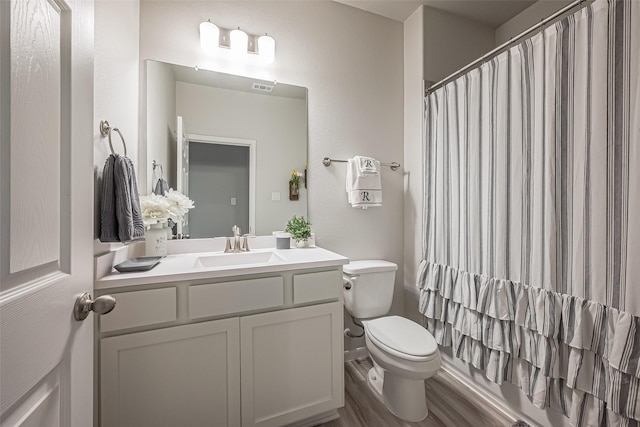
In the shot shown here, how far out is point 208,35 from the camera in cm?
164

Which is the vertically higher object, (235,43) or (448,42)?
(448,42)

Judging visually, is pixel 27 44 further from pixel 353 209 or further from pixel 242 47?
pixel 353 209

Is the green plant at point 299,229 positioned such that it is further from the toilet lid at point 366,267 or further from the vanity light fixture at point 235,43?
the vanity light fixture at point 235,43

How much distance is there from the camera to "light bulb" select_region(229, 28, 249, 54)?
169cm

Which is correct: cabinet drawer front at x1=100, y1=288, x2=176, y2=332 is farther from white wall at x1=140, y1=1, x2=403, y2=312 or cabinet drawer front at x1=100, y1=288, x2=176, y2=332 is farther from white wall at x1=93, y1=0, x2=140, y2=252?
white wall at x1=140, y1=1, x2=403, y2=312

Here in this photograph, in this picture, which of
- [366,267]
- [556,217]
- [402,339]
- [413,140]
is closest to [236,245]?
[366,267]

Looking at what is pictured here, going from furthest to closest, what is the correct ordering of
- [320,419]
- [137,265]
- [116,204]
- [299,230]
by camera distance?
[299,230]
[320,419]
[137,265]
[116,204]

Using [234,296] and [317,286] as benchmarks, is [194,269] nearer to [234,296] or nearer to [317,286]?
[234,296]

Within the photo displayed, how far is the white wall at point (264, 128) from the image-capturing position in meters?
1.69

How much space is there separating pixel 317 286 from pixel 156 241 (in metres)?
0.88

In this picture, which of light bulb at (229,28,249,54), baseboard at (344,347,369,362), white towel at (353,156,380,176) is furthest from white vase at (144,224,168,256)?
baseboard at (344,347,369,362)

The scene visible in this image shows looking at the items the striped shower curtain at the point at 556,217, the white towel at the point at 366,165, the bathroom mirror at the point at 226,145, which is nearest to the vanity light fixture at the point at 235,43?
the bathroom mirror at the point at 226,145

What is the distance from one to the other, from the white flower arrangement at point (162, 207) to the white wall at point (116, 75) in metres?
0.25

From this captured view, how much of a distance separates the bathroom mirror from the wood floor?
1137 mm
